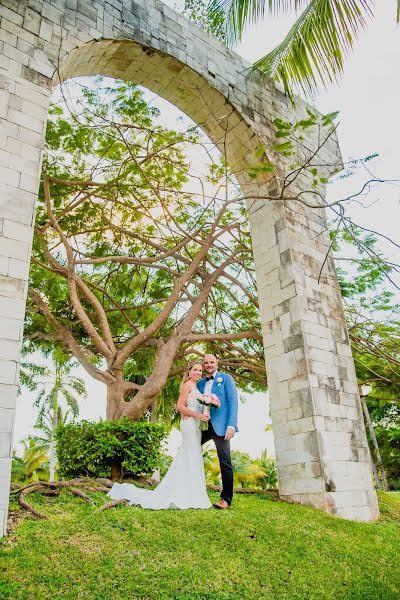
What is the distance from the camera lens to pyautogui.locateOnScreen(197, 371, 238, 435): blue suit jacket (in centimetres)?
494

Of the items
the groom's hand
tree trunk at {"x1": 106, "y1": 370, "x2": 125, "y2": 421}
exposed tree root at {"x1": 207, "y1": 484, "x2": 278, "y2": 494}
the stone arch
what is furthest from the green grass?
the stone arch

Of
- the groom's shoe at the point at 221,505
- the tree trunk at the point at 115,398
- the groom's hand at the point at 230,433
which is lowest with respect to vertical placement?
the groom's shoe at the point at 221,505

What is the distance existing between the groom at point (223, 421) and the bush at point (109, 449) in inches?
45.3

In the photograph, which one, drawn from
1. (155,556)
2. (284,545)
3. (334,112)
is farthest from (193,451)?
(334,112)

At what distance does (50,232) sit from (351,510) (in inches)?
262

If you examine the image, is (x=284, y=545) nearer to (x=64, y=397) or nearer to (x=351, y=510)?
(x=351, y=510)

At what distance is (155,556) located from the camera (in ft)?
10.6

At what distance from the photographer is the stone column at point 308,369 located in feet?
18.2

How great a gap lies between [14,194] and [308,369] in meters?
3.99

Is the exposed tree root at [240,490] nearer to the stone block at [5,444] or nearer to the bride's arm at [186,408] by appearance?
the bride's arm at [186,408]

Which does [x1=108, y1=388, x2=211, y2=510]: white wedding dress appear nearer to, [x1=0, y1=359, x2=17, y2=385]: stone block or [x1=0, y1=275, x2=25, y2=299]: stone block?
[x1=0, y1=359, x2=17, y2=385]: stone block

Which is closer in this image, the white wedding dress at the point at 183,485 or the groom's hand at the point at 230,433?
the white wedding dress at the point at 183,485

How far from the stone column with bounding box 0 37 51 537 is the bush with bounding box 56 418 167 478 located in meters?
2.33

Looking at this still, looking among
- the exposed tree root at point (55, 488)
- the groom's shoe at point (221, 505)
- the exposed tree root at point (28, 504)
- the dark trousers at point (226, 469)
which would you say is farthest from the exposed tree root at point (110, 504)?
the dark trousers at point (226, 469)
